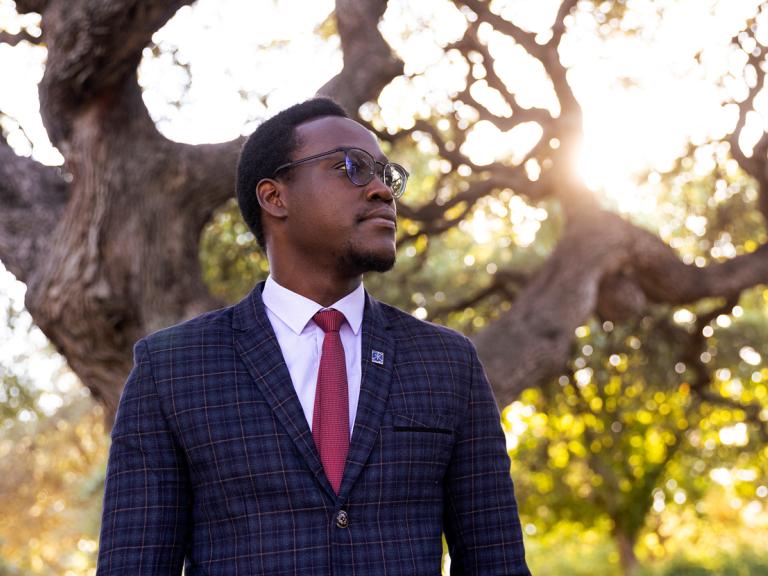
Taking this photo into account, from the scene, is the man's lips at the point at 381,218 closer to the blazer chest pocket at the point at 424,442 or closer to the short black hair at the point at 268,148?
the short black hair at the point at 268,148

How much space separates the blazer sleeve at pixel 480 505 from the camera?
8.91 ft

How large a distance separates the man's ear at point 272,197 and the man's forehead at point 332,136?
139 millimetres

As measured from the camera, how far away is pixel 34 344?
12125 mm

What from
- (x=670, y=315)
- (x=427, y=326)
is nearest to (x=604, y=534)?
(x=670, y=315)

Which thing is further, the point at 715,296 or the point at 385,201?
the point at 715,296

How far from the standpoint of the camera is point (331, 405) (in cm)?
268

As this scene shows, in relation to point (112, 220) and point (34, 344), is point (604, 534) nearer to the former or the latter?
point (34, 344)

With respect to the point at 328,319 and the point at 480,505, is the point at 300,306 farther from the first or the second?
the point at 480,505

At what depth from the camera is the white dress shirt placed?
2764mm

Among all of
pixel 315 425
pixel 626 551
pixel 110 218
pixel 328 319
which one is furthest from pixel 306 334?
pixel 626 551

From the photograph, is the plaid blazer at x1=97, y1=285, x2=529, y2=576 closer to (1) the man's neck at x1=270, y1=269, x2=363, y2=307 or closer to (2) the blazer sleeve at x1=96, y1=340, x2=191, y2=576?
(2) the blazer sleeve at x1=96, y1=340, x2=191, y2=576

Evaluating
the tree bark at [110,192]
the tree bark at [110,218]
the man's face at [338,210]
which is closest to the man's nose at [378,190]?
the man's face at [338,210]

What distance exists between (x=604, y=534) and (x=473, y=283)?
16.3m

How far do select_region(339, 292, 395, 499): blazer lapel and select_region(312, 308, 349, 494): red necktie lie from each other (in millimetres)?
37
